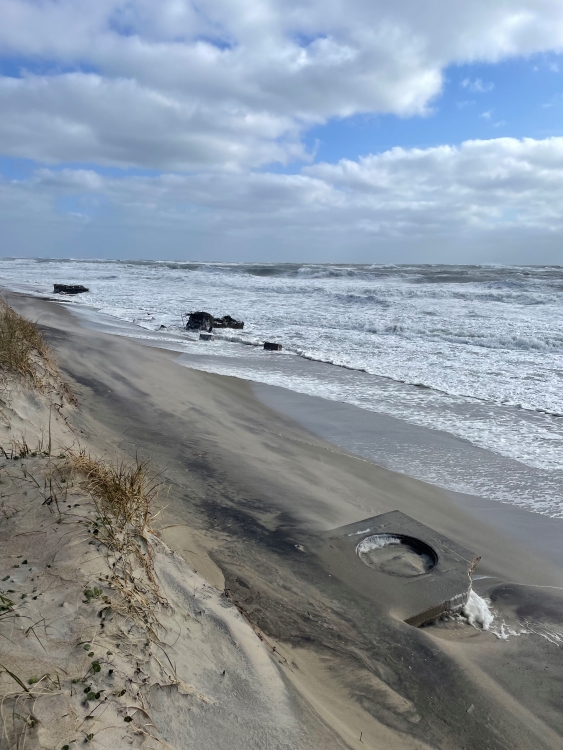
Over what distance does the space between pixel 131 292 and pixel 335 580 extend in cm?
2472

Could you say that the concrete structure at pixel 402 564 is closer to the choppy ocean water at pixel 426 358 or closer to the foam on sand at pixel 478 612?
the foam on sand at pixel 478 612

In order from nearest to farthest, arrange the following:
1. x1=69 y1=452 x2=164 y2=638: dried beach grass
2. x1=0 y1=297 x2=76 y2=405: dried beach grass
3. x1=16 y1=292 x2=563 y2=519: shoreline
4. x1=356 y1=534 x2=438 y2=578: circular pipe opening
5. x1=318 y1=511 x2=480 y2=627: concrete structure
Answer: x1=69 y1=452 x2=164 y2=638: dried beach grass
x1=318 y1=511 x2=480 y2=627: concrete structure
x1=356 y1=534 x2=438 y2=578: circular pipe opening
x1=0 y1=297 x2=76 y2=405: dried beach grass
x1=16 y1=292 x2=563 y2=519: shoreline

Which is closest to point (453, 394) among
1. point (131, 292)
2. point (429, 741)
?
point (429, 741)

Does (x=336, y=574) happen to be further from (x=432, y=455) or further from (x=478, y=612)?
(x=432, y=455)

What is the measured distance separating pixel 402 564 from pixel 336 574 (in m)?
0.50

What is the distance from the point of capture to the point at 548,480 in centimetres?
523

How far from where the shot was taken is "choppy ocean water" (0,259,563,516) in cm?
583

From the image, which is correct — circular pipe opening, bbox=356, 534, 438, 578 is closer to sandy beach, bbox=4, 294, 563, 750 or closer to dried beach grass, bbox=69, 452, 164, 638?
sandy beach, bbox=4, 294, 563, 750

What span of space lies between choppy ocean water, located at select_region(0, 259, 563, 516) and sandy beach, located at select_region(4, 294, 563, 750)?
2.91 feet

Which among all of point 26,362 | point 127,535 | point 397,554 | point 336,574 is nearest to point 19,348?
point 26,362

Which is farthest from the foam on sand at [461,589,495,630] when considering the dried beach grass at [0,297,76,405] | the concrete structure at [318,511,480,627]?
the dried beach grass at [0,297,76,405]

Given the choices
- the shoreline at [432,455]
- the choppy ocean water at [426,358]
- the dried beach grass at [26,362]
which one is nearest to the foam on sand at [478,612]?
the shoreline at [432,455]

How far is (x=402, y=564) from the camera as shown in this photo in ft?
11.6

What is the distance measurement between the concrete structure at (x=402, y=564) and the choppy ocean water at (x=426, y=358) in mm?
1424
